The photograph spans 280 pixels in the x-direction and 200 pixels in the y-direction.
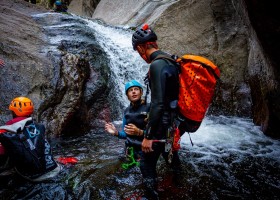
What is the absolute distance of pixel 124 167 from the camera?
4484 mm

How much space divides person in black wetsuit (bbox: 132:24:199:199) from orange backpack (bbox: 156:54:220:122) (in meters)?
0.11

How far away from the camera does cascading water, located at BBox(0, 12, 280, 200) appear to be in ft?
11.7

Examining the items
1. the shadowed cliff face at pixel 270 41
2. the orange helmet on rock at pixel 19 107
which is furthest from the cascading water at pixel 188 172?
the orange helmet on rock at pixel 19 107

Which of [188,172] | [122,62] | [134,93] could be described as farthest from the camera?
[122,62]

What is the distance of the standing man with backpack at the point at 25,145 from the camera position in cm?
330

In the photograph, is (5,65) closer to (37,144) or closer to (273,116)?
(37,144)

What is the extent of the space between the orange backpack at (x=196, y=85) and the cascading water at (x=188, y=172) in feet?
4.96

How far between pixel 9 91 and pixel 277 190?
243 inches

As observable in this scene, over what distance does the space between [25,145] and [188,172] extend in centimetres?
291

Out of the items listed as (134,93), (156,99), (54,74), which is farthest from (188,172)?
(54,74)

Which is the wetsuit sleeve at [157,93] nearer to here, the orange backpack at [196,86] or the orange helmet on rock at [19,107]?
the orange backpack at [196,86]

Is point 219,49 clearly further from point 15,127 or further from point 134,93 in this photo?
point 15,127

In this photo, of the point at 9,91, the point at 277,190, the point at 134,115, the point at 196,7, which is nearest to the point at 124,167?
the point at 134,115

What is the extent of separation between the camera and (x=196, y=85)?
281 cm
